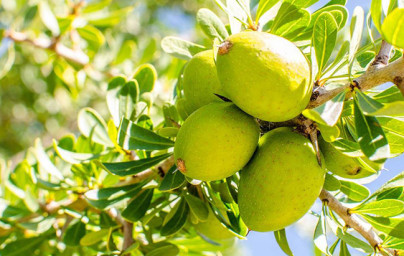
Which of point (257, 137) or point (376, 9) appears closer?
point (376, 9)

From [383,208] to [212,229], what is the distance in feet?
2.16

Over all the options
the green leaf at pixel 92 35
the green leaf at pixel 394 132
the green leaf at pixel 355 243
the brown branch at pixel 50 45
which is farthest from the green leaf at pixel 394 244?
the brown branch at pixel 50 45

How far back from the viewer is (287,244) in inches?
60.2

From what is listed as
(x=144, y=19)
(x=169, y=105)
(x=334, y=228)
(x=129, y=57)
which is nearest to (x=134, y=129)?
(x=169, y=105)

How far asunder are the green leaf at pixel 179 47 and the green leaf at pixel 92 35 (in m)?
1.18

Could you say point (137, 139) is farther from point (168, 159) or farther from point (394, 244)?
point (394, 244)

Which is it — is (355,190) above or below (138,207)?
above

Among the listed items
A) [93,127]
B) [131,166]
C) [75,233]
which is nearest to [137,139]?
[131,166]

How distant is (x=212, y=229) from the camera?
1.76 metres

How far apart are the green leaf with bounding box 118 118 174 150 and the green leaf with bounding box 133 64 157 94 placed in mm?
393

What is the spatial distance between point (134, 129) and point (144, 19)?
3.56m

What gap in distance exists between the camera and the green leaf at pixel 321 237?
4.49 ft

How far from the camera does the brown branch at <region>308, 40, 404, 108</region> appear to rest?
1201mm

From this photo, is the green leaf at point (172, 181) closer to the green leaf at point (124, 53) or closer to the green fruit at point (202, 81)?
the green fruit at point (202, 81)
